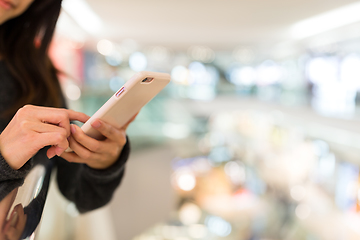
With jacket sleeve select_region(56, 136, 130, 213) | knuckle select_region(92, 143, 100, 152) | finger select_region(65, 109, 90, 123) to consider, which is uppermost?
finger select_region(65, 109, 90, 123)

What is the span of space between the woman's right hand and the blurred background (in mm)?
341

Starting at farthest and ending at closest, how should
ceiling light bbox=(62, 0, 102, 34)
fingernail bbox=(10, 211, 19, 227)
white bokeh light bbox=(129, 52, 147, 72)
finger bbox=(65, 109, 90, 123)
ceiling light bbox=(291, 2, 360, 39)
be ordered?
1. white bokeh light bbox=(129, 52, 147, 72)
2. ceiling light bbox=(62, 0, 102, 34)
3. ceiling light bbox=(291, 2, 360, 39)
4. finger bbox=(65, 109, 90, 123)
5. fingernail bbox=(10, 211, 19, 227)

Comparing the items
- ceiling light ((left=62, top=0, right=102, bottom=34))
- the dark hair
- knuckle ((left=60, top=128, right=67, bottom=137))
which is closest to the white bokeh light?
ceiling light ((left=62, top=0, right=102, bottom=34))

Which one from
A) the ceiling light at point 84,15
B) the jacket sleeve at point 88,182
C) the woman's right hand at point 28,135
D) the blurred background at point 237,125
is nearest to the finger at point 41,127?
the woman's right hand at point 28,135

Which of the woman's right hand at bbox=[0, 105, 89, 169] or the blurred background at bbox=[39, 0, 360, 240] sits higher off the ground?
the woman's right hand at bbox=[0, 105, 89, 169]

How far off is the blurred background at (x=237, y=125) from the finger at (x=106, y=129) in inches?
11.2

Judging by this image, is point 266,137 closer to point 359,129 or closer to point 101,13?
point 359,129

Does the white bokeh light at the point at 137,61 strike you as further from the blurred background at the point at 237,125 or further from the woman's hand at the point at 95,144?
the woman's hand at the point at 95,144

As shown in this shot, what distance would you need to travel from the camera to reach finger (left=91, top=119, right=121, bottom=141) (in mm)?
380

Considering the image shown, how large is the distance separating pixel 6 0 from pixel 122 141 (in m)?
0.30

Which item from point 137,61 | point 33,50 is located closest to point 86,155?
point 33,50

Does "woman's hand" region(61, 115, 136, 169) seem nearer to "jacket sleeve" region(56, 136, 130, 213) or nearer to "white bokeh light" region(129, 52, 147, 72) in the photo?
"jacket sleeve" region(56, 136, 130, 213)

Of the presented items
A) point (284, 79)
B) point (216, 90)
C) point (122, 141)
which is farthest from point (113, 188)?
point (216, 90)

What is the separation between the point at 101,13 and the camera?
5031 millimetres
